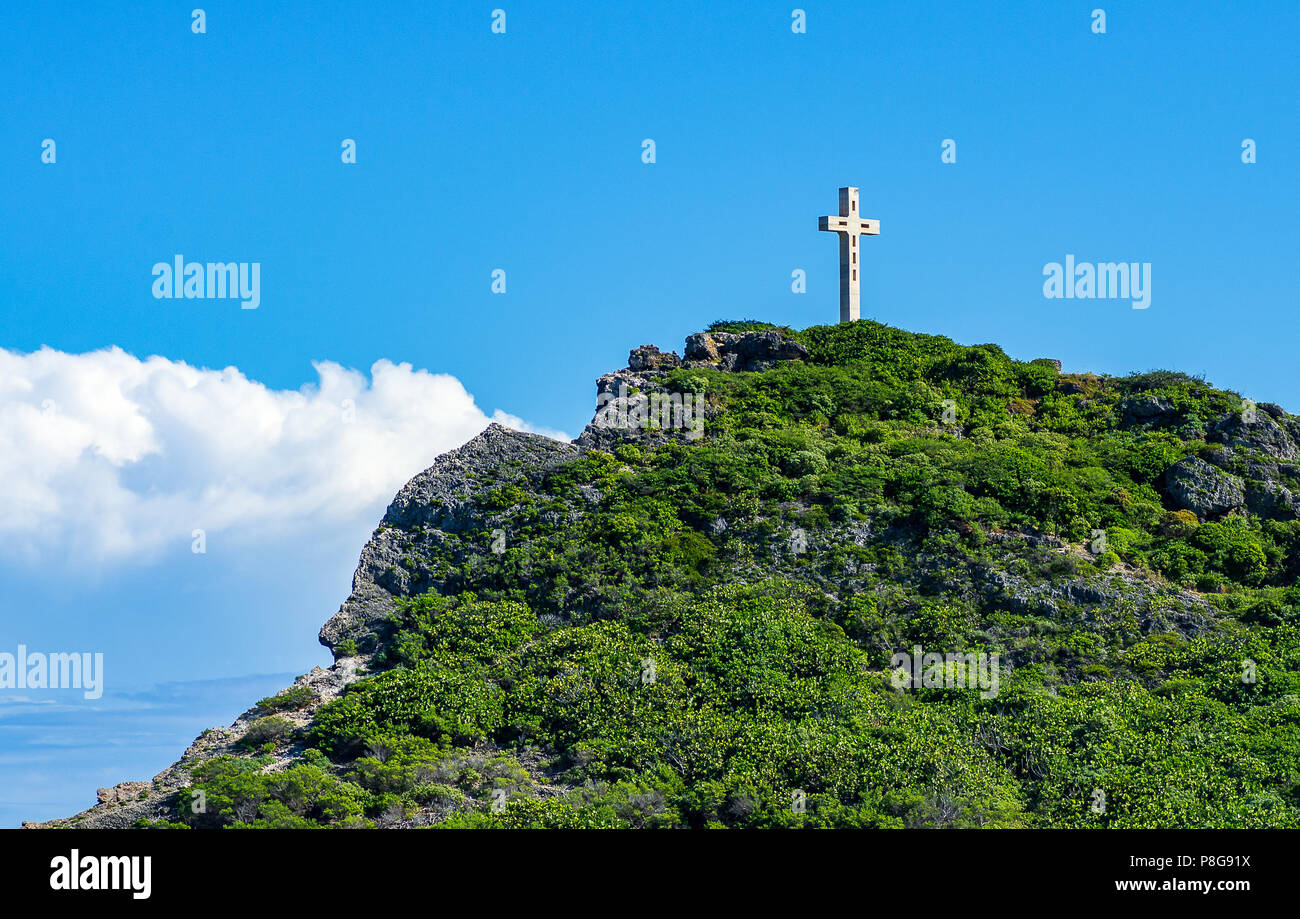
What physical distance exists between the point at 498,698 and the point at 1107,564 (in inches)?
728

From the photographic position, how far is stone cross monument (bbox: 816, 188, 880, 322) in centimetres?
5781

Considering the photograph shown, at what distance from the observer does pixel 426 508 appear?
4600cm

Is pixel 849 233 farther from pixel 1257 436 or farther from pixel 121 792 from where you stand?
pixel 121 792

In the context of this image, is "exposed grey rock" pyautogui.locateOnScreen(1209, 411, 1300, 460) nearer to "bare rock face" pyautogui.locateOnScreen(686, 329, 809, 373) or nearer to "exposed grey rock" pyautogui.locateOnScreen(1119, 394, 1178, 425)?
"exposed grey rock" pyautogui.locateOnScreen(1119, 394, 1178, 425)

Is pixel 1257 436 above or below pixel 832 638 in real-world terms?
above

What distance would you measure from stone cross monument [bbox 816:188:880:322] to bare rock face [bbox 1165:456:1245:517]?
52.6 feet

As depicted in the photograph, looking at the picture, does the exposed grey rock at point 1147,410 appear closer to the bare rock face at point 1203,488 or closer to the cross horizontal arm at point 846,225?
the bare rock face at point 1203,488

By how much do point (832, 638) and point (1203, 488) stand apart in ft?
52.2

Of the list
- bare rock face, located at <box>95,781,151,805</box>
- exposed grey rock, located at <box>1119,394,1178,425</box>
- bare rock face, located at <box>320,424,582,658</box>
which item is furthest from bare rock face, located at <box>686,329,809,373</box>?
bare rock face, located at <box>95,781,151,805</box>

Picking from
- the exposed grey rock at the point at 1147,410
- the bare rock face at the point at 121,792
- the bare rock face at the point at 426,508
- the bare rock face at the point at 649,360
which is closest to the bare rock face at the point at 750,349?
the bare rock face at the point at 649,360

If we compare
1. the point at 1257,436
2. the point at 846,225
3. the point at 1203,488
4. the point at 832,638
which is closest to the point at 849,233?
the point at 846,225

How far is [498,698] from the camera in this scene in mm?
37562
